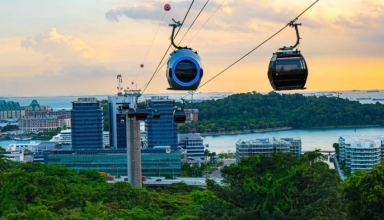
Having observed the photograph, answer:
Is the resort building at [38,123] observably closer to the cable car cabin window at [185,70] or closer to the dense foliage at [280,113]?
the dense foliage at [280,113]

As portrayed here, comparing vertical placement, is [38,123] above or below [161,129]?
above

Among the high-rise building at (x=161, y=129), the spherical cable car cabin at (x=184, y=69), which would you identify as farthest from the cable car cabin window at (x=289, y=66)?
the high-rise building at (x=161, y=129)

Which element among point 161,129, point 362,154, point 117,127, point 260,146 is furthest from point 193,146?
point 362,154

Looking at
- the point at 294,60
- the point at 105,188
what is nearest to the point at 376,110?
the point at 105,188

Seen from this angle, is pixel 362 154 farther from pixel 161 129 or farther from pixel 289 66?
pixel 289 66

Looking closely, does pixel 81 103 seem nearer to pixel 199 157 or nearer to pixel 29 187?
pixel 199 157

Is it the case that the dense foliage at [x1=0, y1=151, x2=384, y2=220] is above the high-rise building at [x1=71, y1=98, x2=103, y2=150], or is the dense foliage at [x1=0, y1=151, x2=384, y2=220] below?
below

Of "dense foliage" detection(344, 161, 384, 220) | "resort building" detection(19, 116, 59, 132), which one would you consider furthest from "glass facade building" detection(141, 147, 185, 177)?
"resort building" detection(19, 116, 59, 132)

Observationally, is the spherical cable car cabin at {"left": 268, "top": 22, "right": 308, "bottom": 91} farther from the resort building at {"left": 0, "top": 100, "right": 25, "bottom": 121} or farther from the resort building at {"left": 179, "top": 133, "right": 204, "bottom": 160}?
the resort building at {"left": 0, "top": 100, "right": 25, "bottom": 121}
